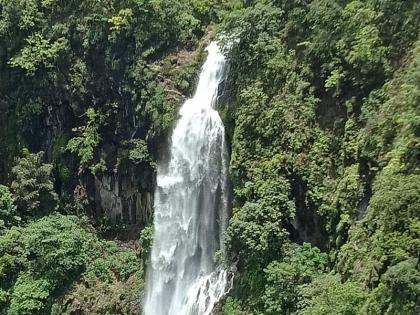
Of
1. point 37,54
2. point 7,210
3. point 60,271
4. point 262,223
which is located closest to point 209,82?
point 262,223

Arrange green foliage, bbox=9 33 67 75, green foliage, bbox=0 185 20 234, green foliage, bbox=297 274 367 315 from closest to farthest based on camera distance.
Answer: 1. green foliage, bbox=297 274 367 315
2. green foliage, bbox=0 185 20 234
3. green foliage, bbox=9 33 67 75

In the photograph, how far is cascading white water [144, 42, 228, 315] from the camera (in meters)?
19.2

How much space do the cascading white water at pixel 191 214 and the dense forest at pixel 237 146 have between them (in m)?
0.52

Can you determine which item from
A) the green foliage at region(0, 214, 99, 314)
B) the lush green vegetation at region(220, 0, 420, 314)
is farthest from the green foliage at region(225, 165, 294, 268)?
the green foliage at region(0, 214, 99, 314)

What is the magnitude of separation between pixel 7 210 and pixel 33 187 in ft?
3.58

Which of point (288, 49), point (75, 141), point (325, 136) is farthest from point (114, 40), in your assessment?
point (325, 136)

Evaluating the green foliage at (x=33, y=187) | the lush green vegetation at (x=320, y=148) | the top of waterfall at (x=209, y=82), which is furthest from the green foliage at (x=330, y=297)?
the green foliage at (x=33, y=187)

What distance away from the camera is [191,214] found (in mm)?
19656

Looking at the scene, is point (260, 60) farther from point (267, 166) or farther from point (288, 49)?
point (267, 166)

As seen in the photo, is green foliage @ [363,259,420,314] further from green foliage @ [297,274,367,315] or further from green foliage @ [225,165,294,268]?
green foliage @ [225,165,294,268]

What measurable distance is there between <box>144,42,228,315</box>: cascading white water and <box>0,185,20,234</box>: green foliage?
200 inches

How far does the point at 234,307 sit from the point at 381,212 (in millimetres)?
5226

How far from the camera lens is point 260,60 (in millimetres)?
19047

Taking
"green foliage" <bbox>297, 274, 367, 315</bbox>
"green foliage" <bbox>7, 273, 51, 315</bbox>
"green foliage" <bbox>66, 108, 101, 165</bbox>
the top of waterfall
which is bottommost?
"green foliage" <bbox>7, 273, 51, 315</bbox>
